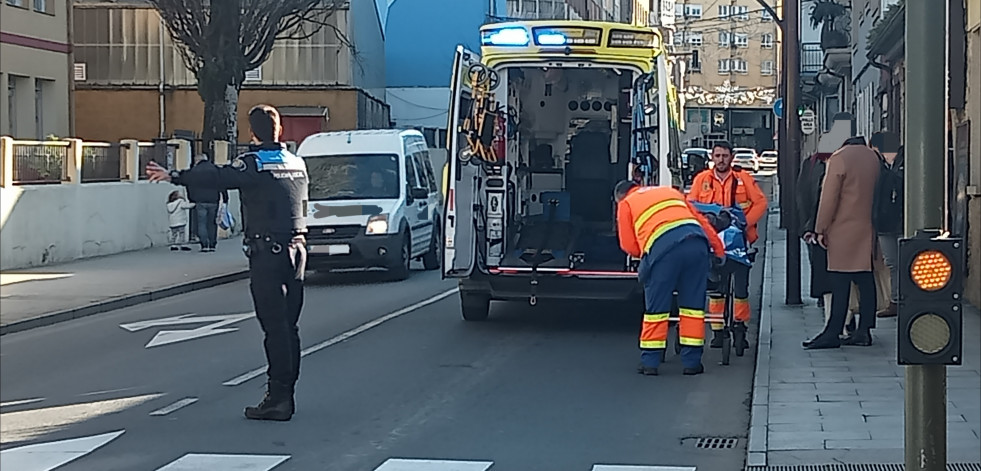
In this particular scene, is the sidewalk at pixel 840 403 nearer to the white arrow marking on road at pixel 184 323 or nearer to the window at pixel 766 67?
the white arrow marking on road at pixel 184 323

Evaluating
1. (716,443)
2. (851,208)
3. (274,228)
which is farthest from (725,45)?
(274,228)

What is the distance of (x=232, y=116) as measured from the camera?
25375 millimetres

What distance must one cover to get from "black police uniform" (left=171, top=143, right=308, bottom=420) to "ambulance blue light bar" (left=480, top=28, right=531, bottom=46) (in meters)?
4.91

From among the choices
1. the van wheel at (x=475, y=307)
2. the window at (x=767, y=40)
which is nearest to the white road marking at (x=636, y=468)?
the van wheel at (x=475, y=307)

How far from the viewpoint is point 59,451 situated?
286 inches

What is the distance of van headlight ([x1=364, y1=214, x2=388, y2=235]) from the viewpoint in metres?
18.0

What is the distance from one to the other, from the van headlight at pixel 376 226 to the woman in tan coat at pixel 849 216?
8.41 m

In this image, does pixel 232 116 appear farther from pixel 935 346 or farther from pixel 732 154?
pixel 935 346

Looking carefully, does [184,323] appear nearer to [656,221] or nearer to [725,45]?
[656,221]

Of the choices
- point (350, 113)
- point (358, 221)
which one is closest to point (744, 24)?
point (350, 113)

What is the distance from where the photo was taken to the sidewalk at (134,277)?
12562 mm

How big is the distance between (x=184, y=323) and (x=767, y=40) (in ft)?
281

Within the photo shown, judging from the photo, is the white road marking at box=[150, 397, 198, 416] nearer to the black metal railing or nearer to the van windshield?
the van windshield

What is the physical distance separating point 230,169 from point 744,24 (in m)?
91.2
